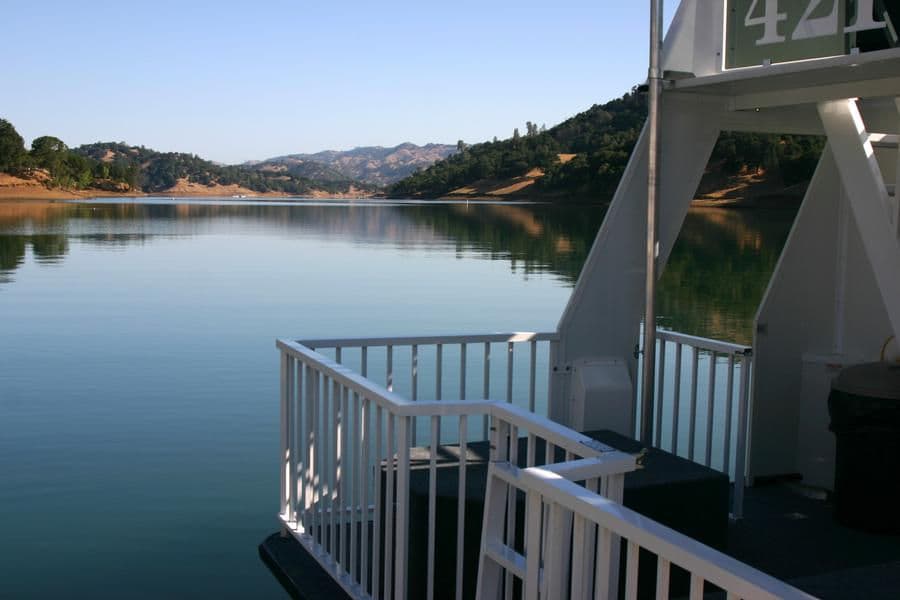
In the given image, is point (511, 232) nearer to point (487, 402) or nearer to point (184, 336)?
point (184, 336)

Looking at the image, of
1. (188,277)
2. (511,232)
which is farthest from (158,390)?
(511,232)

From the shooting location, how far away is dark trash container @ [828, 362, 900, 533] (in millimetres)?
4625

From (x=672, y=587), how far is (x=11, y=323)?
1241 cm

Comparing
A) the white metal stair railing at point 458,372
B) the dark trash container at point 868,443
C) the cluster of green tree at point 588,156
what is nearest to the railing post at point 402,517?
the dark trash container at point 868,443

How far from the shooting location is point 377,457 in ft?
12.0

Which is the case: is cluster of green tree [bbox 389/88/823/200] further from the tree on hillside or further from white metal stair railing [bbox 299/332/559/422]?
the tree on hillside

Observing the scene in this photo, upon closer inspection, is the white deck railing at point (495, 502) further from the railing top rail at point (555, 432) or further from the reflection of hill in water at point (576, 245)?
the reflection of hill in water at point (576, 245)

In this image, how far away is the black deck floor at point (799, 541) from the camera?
4.44m

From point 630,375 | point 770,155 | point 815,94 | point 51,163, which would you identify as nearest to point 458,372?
point 630,375

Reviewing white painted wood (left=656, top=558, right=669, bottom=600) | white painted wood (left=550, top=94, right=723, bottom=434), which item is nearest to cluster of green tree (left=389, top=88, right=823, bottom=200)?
white painted wood (left=550, top=94, right=723, bottom=434)

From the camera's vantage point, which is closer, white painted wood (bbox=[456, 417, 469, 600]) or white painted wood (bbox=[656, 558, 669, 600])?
white painted wood (bbox=[656, 558, 669, 600])

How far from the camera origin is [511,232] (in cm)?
4409

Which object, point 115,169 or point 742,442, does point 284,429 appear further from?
point 115,169

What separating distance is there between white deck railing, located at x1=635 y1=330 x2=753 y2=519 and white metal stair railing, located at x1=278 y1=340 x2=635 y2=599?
1.10m
